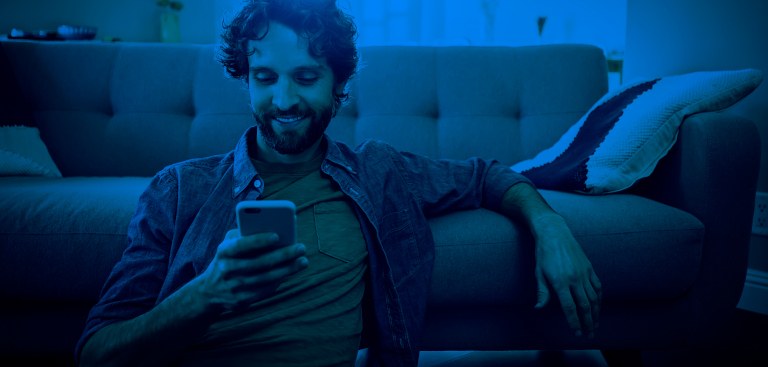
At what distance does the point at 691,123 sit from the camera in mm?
1106

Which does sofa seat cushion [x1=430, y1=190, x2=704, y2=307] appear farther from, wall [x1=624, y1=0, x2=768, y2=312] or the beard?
wall [x1=624, y1=0, x2=768, y2=312]

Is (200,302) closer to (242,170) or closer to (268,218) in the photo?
(268,218)

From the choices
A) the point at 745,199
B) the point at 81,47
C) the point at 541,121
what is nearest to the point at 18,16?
the point at 81,47

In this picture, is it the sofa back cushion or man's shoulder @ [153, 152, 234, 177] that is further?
the sofa back cushion

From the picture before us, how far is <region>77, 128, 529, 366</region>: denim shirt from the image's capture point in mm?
776

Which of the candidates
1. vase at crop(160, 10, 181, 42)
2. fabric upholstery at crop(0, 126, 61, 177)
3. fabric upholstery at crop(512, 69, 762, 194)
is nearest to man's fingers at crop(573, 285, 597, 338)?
fabric upholstery at crop(512, 69, 762, 194)

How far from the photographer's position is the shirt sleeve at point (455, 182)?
1.04m

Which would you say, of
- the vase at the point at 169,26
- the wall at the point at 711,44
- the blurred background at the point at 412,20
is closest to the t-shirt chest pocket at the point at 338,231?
the wall at the point at 711,44

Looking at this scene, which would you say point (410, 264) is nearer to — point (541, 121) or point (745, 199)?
point (745, 199)

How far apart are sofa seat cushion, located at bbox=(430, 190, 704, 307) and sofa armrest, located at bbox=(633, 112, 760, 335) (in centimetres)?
6

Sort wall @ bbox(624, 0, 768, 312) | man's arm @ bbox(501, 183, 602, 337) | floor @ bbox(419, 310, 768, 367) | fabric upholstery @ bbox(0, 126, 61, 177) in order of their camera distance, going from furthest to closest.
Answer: wall @ bbox(624, 0, 768, 312)
fabric upholstery @ bbox(0, 126, 61, 177)
floor @ bbox(419, 310, 768, 367)
man's arm @ bbox(501, 183, 602, 337)

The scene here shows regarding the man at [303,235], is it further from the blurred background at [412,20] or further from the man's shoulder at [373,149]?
the blurred background at [412,20]

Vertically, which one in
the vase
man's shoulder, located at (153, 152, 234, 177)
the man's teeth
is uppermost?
the vase

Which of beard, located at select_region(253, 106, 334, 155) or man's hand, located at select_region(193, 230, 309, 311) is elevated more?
beard, located at select_region(253, 106, 334, 155)
